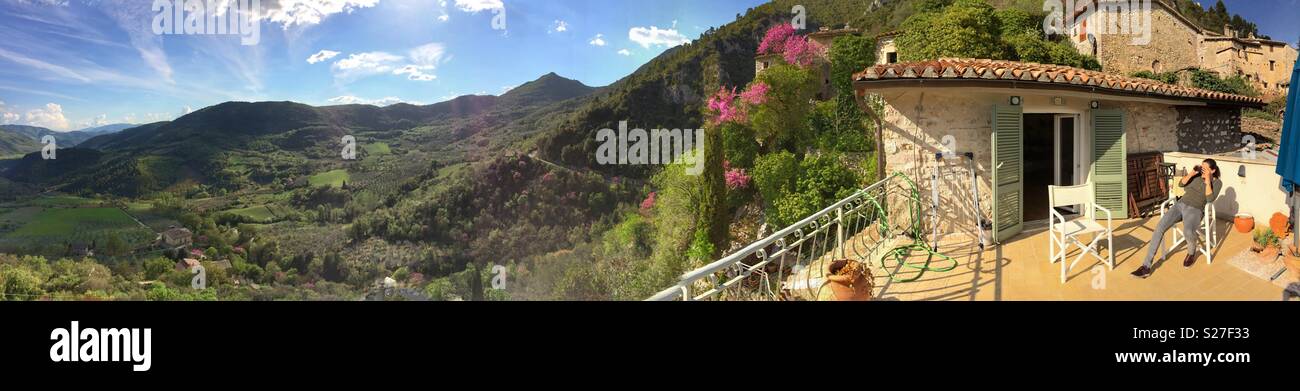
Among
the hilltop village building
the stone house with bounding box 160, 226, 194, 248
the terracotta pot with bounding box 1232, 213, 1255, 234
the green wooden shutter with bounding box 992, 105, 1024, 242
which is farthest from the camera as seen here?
the stone house with bounding box 160, 226, 194, 248

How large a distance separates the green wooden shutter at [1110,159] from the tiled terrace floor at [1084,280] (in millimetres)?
1276

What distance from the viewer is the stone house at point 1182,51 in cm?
2052

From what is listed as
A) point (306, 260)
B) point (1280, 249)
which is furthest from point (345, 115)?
point (1280, 249)

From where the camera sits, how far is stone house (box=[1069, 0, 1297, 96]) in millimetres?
20516

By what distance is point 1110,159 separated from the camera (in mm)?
6477

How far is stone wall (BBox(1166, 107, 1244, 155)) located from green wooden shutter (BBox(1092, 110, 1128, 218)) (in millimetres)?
2456

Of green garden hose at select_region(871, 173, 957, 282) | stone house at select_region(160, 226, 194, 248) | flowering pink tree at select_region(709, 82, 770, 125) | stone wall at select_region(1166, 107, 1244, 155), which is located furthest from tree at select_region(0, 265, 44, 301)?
stone wall at select_region(1166, 107, 1244, 155)

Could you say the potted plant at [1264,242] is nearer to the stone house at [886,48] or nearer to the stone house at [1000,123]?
the stone house at [1000,123]

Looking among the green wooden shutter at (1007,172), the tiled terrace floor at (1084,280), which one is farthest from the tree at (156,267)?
the green wooden shutter at (1007,172)

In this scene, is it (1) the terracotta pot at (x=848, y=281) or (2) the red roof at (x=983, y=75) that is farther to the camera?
(2) the red roof at (x=983, y=75)

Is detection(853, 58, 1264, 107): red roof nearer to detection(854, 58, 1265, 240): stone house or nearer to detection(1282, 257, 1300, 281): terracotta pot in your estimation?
detection(854, 58, 1265, 240): stone house

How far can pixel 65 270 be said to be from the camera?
24.6 metres
